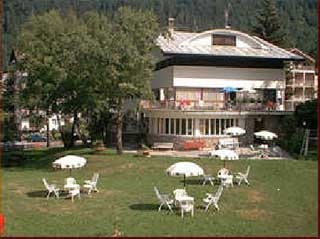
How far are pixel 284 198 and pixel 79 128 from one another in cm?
2746

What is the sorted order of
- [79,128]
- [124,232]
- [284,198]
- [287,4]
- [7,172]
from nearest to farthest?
[124,232]
[284,198]
[7,172]
[79,128]
[287,4]

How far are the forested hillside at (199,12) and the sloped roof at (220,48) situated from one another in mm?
63575

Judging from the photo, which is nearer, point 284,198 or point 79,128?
point 284,198

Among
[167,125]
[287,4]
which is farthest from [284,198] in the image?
[287,4]

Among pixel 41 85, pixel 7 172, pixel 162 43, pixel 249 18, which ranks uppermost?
pixel 249 18

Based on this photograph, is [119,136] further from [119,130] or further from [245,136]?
[245,136]

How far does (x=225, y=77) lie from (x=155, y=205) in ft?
94.0

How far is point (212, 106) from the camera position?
4572 cm

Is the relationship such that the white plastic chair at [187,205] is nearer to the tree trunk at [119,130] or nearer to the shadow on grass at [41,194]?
the shadow on grass at [41,194]

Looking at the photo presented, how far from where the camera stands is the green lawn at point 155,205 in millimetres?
19609

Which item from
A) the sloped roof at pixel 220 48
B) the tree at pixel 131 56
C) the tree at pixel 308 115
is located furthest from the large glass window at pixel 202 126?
the tree at pixel 308 115

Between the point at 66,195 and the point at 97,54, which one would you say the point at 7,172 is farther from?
the point at 66,195

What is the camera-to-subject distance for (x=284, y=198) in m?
25.1

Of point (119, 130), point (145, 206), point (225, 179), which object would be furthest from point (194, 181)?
point (119, 130)
